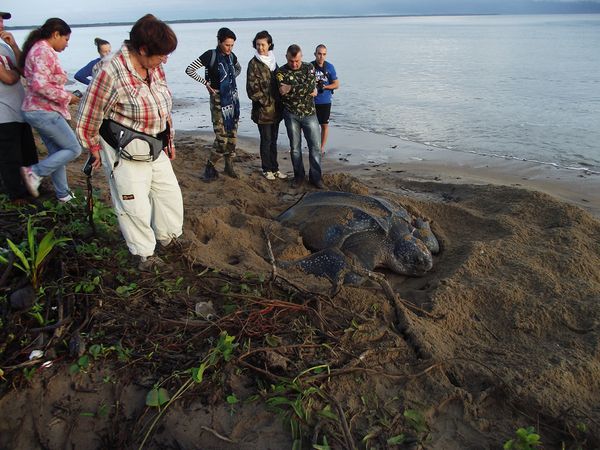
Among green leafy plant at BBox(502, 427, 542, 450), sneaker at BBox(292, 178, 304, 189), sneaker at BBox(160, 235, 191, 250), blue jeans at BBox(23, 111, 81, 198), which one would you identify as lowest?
sneaker at BBox(292, 178, 304, 189)

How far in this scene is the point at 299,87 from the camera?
5.16 metres

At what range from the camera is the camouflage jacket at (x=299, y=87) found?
202 inches

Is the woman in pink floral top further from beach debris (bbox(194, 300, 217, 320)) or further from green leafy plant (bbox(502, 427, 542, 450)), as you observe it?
green leafy plant (bbox(502, 427, 542, 450))

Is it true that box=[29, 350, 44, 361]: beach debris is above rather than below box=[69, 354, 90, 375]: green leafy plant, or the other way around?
above

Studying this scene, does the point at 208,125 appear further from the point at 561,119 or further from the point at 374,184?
the point at 561,119

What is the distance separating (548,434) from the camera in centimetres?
201

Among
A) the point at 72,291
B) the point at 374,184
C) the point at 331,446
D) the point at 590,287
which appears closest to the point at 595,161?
the point at 374,184

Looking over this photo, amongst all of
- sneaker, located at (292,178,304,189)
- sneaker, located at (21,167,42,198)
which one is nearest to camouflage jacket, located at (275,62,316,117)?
sneaker, located at (292,178,304,189)

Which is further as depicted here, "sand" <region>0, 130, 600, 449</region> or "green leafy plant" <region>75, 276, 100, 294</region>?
"green leafy plant" <region>75, 276, 100, 294</region>

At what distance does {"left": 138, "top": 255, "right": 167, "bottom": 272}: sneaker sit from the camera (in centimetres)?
292

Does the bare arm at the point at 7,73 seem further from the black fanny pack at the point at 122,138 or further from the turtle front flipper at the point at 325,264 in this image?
the turtle front flipper at the point at 325,264

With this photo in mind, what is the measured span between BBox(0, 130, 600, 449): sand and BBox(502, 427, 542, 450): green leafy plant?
0.26 feet

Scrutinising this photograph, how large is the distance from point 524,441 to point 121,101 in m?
2.64

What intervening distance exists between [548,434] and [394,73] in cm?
1725
